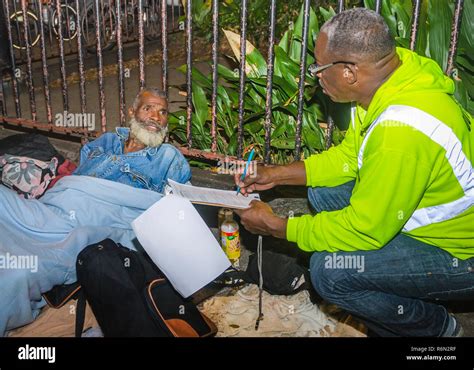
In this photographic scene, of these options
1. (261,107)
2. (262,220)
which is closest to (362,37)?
(262,220)

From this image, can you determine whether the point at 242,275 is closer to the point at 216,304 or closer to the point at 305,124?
the point at 216,304

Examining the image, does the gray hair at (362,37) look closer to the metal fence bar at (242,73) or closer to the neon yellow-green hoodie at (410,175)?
the neon yellow-green hoodie at (410,175)

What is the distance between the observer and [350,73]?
2604 millimetres

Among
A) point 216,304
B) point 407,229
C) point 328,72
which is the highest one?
point 328,72

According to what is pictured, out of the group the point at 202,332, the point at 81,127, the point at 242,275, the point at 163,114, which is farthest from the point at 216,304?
the point at 81,127

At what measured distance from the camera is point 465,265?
8.64ft

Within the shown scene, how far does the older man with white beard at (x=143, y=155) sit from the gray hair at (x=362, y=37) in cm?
163

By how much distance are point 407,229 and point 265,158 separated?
5.09 feet

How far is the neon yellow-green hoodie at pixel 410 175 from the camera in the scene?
7.71 ft

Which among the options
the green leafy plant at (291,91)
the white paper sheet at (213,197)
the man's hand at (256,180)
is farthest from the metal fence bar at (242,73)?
the white paper sheet at (213,197)

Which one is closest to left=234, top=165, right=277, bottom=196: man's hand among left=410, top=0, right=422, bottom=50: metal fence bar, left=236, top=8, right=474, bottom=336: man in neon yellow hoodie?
left=236, top=8, right=474, bottom=336: man in neon yellow hoodie

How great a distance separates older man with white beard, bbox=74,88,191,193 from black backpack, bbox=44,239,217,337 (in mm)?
723

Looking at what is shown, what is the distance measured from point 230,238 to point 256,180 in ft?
1.91

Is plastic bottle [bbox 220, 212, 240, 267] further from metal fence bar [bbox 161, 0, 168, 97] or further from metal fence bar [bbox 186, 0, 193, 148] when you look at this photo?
metal fence bar [bbox 161, 0, 168, 97]
